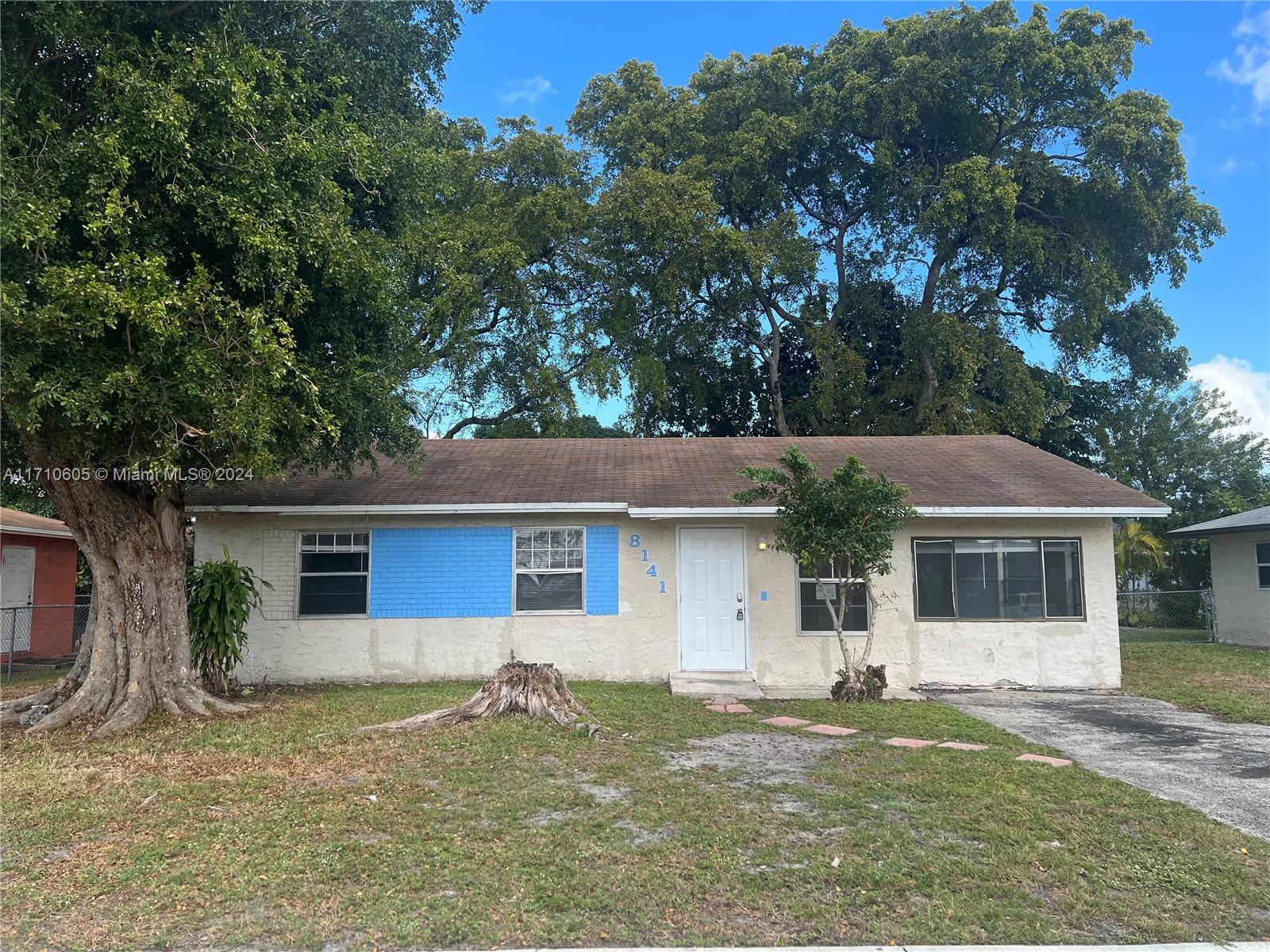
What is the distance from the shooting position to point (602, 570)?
12.5 meters

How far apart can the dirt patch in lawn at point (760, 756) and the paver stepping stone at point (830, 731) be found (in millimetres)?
171

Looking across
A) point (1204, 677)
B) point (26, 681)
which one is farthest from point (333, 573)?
point (1204, 677)

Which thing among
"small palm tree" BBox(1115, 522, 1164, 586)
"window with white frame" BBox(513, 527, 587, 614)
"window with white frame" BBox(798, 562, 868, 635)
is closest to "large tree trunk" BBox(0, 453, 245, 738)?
"window with white frame" BBox(513, 527, 587, 614)

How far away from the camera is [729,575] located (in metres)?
12.4

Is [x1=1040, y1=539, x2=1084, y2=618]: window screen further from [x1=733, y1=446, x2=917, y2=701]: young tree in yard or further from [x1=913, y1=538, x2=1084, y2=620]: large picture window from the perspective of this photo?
[x1=733, y1=446, x2=917, y2=701]: young tree in yard

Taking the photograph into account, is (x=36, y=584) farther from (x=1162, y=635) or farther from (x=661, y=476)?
(x=1162, y=635)

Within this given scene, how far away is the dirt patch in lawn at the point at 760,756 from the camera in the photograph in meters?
6.93

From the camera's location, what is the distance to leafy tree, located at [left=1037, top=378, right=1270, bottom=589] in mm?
26516

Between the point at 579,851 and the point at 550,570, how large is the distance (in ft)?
24.5

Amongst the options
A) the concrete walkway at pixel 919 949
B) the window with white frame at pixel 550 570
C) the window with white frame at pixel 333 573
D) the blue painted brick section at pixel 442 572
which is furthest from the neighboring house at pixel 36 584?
the concrete walkway at pixel 919 949

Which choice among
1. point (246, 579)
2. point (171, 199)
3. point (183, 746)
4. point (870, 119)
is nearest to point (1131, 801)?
point (183, 746)

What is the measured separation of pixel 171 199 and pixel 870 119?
21.7 m

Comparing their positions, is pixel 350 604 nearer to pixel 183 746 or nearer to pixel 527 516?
pixel 527 516

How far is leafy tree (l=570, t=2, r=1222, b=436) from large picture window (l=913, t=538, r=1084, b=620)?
11049 millimetres
